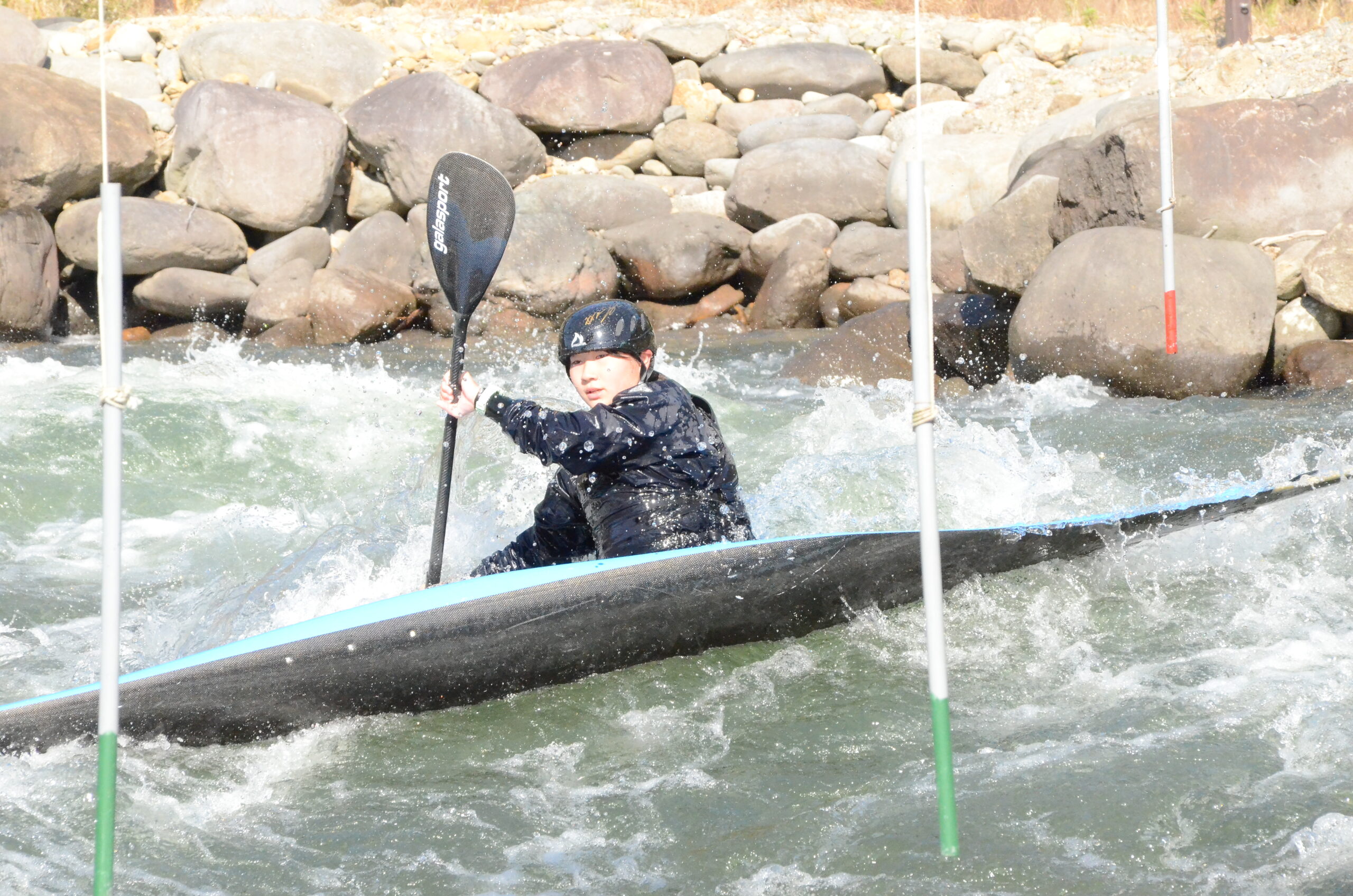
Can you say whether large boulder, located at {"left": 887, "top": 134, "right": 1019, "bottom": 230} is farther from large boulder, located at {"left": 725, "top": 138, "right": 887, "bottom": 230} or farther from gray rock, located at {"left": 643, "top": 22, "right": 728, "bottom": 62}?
gray rock, located at {"left": 643, "top": 22, "right": 728, "bottom": 62}

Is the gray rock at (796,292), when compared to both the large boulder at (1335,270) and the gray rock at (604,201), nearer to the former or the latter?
the gray rock at (604,201)

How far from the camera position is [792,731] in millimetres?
3328

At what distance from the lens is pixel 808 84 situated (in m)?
13.7

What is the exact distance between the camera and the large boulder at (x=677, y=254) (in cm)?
1080

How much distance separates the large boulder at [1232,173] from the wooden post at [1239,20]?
476cm

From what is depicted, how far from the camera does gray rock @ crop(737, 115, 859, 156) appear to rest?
12.5 m

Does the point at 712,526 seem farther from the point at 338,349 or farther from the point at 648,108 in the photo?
the point at 648,108

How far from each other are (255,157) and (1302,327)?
26.8ft

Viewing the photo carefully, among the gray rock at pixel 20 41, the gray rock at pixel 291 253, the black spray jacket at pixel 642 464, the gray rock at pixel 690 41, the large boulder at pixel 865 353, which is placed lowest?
the large boulder at pixel 865 353

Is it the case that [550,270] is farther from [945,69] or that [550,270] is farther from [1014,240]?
[945,69]

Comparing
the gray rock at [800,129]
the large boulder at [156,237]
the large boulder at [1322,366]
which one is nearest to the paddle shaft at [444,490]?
the large boulder at [1322,366]

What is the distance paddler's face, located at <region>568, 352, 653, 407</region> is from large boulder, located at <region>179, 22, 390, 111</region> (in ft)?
32.4

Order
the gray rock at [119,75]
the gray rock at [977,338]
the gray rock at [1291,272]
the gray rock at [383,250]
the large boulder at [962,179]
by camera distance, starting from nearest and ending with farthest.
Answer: the gray rock at [1291,272] → the gray rock at [977,338] → the large boulder at [962,179] → the gray rock at [383,250] → the gray rock at [119,75]

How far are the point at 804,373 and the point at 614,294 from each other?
2.59 meters
